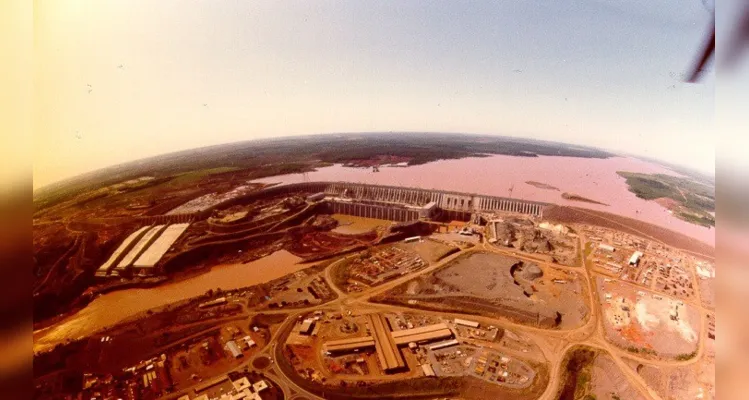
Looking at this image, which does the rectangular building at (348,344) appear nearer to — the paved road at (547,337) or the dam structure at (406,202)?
the paved road at (547,337)

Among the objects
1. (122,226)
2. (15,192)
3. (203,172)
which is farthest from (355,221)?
(15,192)

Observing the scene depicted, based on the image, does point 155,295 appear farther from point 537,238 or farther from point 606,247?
point 606,247

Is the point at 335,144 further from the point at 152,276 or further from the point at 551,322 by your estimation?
the point at 551,322

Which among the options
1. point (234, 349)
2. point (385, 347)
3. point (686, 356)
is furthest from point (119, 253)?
point (686, 356)

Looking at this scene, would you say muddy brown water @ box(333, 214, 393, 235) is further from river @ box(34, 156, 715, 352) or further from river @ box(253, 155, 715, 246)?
river @ box(253, 155, 715, 246)

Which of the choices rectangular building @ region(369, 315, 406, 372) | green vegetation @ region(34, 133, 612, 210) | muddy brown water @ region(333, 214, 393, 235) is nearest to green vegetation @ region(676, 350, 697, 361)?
rectangular building @ region(369, 315, 406, 372)

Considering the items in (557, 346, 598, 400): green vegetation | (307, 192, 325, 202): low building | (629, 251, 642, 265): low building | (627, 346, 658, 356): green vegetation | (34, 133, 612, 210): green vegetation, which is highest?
(34, 133, 612, 210): green vegetation
